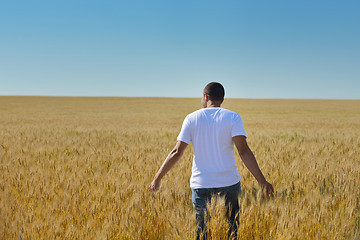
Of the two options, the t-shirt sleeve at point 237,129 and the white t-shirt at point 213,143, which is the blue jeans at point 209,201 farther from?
the t-shirt sleeve at point 237,129

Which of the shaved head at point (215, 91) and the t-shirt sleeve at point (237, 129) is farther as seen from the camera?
the shaved head at point (215, 91)

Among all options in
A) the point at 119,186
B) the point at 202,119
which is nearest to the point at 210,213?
the point at 202,119

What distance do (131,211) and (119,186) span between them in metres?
0.87

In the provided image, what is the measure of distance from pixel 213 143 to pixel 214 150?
5 cm

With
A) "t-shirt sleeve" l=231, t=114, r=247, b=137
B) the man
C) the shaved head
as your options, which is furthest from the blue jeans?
the shaved head

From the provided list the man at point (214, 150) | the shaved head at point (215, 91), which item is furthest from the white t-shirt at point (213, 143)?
the shaved head at point (215, 91)

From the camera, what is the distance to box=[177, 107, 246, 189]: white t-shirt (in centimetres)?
213

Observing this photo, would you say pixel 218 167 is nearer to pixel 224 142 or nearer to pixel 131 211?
pixel 224 142

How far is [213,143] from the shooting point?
2.17m

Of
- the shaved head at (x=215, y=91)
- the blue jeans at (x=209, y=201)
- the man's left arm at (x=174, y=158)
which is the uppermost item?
the shaved head at (x=215, y=91)

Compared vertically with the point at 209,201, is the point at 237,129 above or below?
above

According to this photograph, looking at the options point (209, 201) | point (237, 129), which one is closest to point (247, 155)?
point (237, 129)

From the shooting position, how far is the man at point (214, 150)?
2.13 metres

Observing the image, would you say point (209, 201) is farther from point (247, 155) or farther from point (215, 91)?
point (215, 91)
